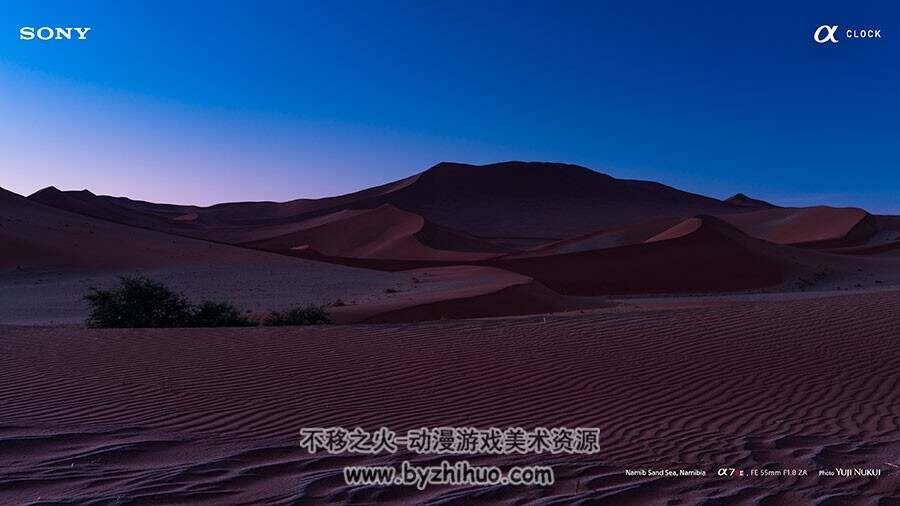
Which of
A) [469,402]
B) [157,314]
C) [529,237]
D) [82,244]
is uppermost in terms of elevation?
[529,237]

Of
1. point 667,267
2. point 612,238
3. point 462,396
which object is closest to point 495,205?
point 612,238

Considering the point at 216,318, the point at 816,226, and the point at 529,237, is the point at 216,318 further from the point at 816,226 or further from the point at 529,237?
the point at 529,237

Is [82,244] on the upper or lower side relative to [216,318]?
upper

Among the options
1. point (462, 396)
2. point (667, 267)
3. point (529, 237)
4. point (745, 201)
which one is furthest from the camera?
point (745, 201)

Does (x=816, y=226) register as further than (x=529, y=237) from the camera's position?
No

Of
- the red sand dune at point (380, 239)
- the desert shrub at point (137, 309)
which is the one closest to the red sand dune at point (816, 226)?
the red sand dune at point (380, 239)

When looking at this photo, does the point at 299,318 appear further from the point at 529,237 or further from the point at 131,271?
the point at 529,237

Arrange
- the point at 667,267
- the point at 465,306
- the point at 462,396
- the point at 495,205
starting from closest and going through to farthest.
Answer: the point at 462,396, the point at 465,306, the point at 667,267, the point at 495,205

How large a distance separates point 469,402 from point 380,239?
202 ft

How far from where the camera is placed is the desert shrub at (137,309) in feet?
57.5

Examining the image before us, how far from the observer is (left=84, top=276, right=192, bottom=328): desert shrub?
57.5 ft

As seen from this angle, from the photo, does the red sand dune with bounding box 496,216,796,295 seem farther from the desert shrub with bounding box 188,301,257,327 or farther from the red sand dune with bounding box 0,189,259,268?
the desert shrub with bounding box 188,301,257,327

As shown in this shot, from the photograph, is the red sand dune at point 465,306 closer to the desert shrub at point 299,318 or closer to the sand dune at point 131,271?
the desert shrub at point 299,318

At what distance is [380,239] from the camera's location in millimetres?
69562
